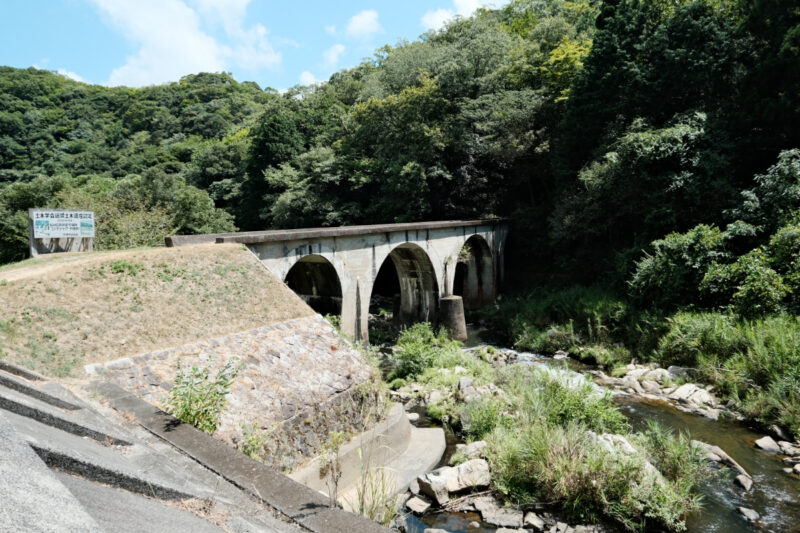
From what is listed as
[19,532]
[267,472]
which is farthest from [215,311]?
[19,532]

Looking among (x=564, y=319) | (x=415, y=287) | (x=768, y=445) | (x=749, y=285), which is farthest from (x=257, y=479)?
(x=415, y=287)

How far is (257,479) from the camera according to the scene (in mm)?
3494

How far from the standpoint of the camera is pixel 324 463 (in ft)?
22.7

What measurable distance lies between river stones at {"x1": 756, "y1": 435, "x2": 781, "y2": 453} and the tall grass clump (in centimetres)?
68

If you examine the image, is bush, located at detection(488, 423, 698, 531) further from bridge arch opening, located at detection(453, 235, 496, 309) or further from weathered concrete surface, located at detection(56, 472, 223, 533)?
bridge arch opening, located at detection(453, 235, 496, 309)

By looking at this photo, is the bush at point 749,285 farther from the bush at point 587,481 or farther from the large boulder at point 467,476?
the large boulder at point 467,476

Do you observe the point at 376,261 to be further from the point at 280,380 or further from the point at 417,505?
the point at 417,505

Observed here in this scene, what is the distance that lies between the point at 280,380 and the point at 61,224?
8692mm

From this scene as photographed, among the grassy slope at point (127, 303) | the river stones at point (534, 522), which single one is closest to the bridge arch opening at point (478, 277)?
the grassy slope at point (127, 303)

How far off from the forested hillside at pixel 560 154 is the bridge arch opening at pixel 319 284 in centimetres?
723

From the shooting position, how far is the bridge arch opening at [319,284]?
628 inches

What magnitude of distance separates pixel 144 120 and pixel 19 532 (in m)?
76.6

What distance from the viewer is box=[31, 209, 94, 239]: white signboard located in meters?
11.9

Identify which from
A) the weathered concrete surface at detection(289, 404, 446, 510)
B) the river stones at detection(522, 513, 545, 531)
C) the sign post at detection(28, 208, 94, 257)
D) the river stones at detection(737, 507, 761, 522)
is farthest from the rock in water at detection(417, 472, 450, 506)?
the sign post at detection(28, 208, 94, 257)
